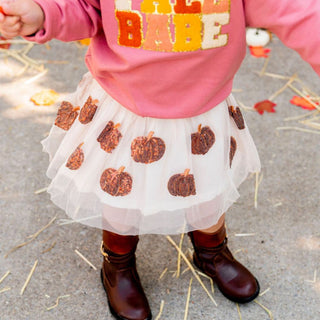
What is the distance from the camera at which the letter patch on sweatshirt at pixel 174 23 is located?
1.17m

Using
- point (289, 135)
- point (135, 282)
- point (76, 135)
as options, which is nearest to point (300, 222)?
point (289, 135)

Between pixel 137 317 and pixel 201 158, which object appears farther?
pixel 137 317

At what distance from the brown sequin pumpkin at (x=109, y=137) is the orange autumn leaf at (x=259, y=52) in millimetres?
1560

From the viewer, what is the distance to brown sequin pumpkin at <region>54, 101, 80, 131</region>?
4.84 feet

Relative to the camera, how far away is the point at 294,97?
2457 millimetres

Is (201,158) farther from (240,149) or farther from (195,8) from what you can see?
(195,8)

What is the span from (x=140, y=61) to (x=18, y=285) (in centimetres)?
85

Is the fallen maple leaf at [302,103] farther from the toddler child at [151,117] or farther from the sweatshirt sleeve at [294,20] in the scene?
the sweatshirt sleeve at [294,20]

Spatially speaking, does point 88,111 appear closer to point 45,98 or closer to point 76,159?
point 76,159

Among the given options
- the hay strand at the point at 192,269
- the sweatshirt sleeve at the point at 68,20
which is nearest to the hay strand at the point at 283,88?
the hay strand at the point at 192,269

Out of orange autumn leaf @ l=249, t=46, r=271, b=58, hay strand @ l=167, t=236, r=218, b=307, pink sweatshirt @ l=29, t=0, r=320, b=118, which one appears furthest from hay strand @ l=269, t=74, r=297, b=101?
pink sweatshirt @ l=29, t=0, r=320, b=118

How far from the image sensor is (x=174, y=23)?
118 cm

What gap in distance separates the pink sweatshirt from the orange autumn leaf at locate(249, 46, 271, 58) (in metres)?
1.49

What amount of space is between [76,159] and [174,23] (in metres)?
0.43
